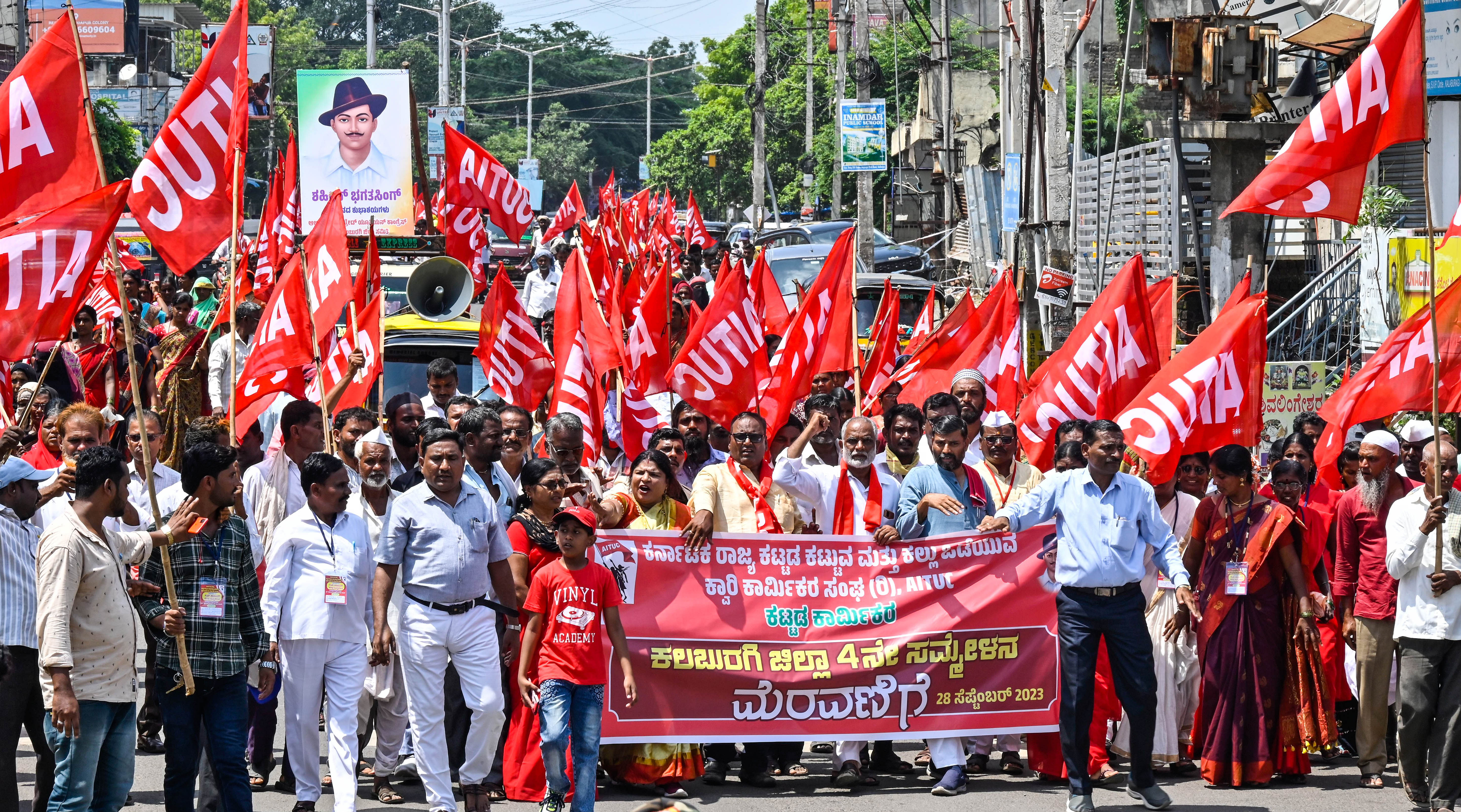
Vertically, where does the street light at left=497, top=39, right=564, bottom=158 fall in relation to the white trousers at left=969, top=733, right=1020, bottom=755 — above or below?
above

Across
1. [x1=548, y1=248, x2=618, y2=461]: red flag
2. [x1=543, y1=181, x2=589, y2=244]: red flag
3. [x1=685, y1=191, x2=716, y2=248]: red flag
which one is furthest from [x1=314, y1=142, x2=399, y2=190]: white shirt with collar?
[x1=685, y1=191, x2=716, y2=248]: red flag

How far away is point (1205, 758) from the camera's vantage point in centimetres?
818

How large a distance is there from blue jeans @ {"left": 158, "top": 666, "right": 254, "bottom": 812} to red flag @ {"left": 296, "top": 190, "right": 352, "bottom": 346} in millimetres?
4047

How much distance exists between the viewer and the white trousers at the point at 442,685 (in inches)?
281

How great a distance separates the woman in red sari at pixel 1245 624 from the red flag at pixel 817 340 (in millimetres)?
2673

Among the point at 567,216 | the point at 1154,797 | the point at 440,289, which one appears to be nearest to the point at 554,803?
the point at 1154,797

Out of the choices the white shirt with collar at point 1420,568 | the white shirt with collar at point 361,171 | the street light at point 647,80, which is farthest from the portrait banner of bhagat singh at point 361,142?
the street light at point 647,80

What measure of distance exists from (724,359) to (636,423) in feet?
2.74

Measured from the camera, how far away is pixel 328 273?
34.4 feet

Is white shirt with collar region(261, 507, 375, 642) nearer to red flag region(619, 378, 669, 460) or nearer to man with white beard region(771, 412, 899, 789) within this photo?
man with white beard region(771, 412, 899, 789)

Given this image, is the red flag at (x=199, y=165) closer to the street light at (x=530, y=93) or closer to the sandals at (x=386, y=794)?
the sandals at (x=386, y=794)

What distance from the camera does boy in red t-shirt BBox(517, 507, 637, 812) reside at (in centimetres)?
677

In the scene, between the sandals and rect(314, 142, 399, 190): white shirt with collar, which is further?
rect(314, 142, 399, 190): white shirt with collar

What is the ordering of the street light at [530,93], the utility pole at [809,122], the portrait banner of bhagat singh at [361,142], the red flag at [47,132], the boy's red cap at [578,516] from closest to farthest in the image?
the boy's red cap at [578,516]
the red flag at [47,132]
the portrait banner of bhagat singh at [361,142]
the utility pole at [809,122]
the street light at [530,93]
